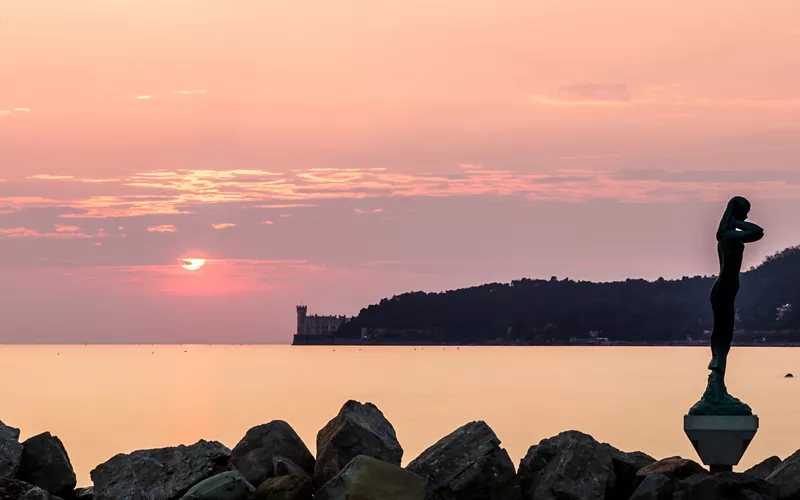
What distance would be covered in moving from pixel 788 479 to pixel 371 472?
550 centimetres

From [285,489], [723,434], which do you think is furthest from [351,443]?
[723,434]

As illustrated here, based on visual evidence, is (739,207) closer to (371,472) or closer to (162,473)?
(371,472)

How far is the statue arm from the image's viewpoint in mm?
17922

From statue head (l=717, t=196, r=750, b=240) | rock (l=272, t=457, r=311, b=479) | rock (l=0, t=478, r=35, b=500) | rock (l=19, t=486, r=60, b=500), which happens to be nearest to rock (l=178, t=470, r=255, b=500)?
rock (l=272, t=457, r=311, b=479)

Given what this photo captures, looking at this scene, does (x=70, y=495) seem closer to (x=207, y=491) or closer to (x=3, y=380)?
(x=207, y=491)

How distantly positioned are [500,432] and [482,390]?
130 ft

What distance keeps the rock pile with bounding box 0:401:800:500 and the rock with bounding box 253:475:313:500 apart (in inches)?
0.7

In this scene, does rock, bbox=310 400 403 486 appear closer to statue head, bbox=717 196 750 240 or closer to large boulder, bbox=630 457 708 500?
large boulder, bbox=630 457 708 500

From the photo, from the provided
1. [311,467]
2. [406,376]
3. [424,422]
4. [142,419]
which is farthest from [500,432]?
[406,376]

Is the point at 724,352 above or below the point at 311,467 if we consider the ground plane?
above

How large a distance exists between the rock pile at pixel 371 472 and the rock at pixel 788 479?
0.01 metres

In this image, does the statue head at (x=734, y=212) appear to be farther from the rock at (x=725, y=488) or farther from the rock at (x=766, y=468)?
the rock at (x=766, y=468)

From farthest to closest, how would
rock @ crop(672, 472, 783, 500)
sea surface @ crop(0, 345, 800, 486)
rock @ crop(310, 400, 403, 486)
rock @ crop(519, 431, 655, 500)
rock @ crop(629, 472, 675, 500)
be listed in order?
sea surface @ crop(0, 345, 800, 486)
rock @ crop(310, 400, 403, 486)
rock @ crop(519, 431, 655, 500)
rock @ crop(629, 472, 675, 500)
rock @ crop(672, 472, 783, 500)

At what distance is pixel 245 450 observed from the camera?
68.8 ft
